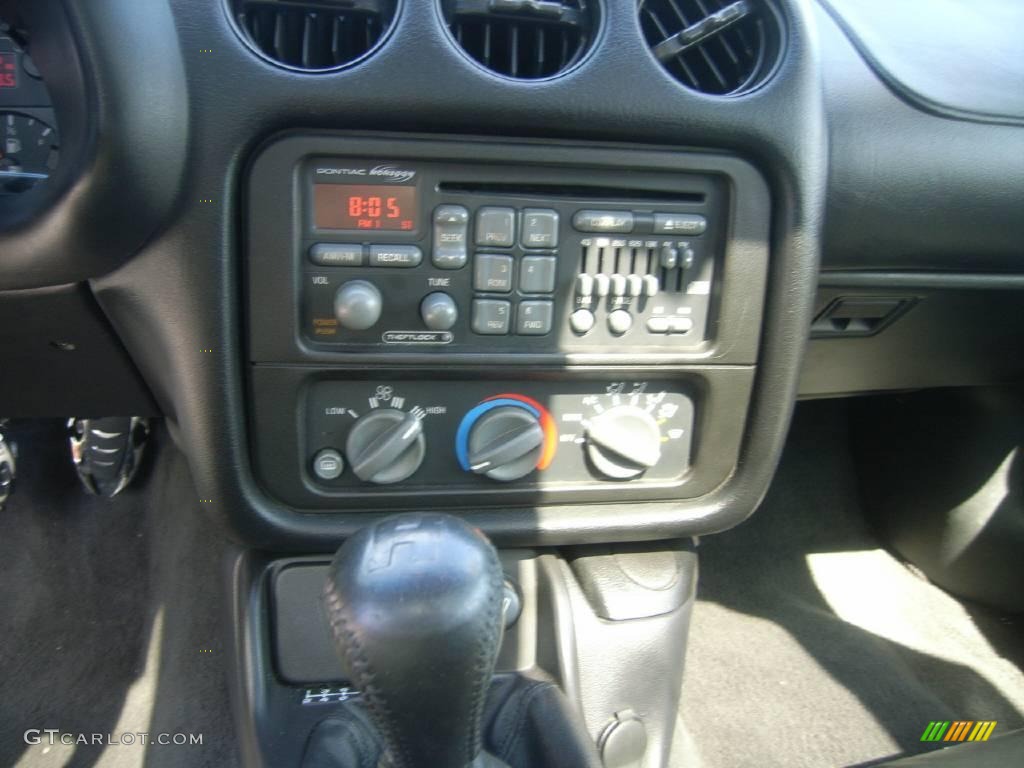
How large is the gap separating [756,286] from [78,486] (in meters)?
1.39

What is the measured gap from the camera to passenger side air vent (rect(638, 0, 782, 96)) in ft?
2.85

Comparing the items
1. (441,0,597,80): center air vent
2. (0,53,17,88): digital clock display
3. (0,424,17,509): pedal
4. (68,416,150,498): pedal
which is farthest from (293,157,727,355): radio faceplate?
(0,424,17,509): pedal

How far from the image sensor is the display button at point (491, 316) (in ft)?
2.80

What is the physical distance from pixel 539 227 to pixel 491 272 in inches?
2.6

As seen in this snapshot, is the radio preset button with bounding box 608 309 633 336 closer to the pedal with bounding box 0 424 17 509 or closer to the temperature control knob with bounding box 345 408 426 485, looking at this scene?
the temperature control knob with bounding box 345 408 426 485

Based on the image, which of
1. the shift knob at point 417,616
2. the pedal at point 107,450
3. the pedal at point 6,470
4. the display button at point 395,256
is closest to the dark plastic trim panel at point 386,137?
the display button at point 395,256

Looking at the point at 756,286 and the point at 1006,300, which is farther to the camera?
the point at 1006,300

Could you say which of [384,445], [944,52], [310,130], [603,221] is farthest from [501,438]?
[944,52]

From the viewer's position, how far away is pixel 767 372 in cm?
95

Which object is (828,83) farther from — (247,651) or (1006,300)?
(247,651)

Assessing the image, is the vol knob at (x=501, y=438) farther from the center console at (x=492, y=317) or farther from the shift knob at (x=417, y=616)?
the shift knob at (x=417, y=616)

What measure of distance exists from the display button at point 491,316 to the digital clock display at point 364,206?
106 mm

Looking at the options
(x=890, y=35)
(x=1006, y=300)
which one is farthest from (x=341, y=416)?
(x=1006, y=300)

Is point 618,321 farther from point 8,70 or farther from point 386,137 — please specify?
point 8,70
